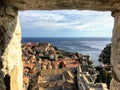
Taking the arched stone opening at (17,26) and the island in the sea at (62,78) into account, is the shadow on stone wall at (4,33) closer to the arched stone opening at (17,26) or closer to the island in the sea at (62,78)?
the arched stone opening at (17,26)

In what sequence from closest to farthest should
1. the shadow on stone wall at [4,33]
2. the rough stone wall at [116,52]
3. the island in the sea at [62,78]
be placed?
the shadow on stone wall at [4,33] → the rough stone wall at [116,52] → the island in the sea at [62,78]

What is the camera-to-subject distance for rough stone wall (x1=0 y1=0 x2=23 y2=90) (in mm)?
2268

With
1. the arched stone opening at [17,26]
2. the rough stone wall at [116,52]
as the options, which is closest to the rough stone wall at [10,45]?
the arched stone opening at [17,26]

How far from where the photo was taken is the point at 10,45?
8.16 ft

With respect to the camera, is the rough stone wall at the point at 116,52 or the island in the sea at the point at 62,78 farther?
the island in the sea at the point at 62,78

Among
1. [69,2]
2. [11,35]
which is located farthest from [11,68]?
[69,2]

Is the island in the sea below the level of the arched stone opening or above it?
below

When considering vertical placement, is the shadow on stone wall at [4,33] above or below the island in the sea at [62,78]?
above

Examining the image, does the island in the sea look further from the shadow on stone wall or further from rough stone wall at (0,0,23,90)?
the shadow on stone wall

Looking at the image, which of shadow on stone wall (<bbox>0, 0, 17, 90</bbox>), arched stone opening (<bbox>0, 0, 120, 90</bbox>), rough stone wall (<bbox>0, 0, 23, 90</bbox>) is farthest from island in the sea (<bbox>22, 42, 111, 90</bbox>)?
shadow on stone wall (<bbox>0, 0, 17, 90</bbox>)

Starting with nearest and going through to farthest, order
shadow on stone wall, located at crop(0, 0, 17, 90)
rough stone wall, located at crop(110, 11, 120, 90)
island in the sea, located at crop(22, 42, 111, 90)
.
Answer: shadow on stone wall, located at crop(0, 0, 17, 90) < rough stone wall, located at crop(110, 11, 120, 90) < island in the sea, located at crop(22, 42, 111, 90)

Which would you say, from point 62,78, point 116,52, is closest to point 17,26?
point 116,52

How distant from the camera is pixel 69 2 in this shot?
7.77ft

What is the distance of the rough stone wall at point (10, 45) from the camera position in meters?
2.27
